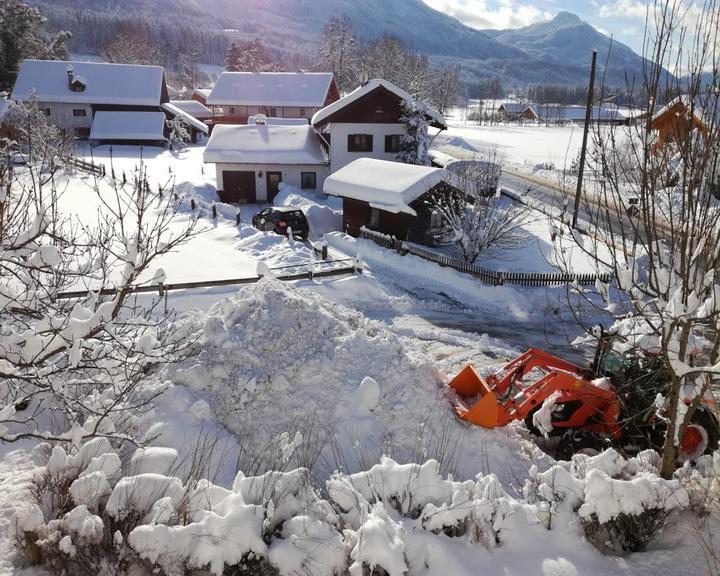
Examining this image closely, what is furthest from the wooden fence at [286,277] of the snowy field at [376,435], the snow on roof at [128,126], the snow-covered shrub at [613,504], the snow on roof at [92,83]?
the snow on roof at [92,83]

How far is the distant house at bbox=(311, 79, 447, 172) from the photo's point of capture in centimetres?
3353

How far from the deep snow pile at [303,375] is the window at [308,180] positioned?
24672 mm

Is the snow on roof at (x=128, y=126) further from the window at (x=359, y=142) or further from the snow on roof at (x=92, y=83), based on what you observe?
the window at (x=359, y=142)

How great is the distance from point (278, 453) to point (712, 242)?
6.17 m

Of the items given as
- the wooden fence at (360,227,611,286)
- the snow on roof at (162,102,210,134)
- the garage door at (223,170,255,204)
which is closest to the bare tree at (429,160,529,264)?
the wooden fence at (360,227,611,286)

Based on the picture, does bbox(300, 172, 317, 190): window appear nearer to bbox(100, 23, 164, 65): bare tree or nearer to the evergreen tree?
the evergreen tree

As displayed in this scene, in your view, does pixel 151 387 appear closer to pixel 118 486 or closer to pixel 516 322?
pixel 118 486

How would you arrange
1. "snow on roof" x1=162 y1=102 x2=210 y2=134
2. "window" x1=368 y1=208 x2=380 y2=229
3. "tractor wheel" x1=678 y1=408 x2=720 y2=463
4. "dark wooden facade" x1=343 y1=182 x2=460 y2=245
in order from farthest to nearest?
1. "snow on roof" x1=162 y1=102 x2=210 y2=134
2. "window" x1=368 y1=208 x2=380 y2=229
3. "dark wooden facade" x1=343 y1=182 x2=460 y2=245
4. "tractor wheel" x1=678 y1=408 x2=720 y2=463

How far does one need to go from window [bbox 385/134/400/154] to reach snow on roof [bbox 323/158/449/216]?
26.3 ft

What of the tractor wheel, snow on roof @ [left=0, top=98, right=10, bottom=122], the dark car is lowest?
the tractor wheel

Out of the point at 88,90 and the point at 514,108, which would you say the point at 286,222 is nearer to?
the point at 88,90

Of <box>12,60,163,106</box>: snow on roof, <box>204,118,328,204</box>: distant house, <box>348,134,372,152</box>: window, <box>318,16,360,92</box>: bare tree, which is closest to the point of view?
<box>204,118,328,204</box>: distant house

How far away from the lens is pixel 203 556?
537 cm

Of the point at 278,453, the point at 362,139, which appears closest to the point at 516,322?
the point at 278,453
